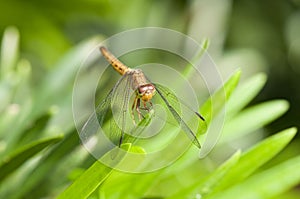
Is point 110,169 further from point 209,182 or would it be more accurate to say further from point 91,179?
point 209,182

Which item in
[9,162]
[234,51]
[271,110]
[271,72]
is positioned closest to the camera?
[9,162]

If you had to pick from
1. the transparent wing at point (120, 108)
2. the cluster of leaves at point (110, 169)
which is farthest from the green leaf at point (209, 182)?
the transparent wing at point (120, 108)

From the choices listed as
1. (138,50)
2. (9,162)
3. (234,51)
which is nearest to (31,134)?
(9,162)

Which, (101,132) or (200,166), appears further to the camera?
(200,166)

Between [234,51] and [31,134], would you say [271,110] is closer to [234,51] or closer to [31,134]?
[31,134]

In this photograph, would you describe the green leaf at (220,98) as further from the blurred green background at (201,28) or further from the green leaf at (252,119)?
the blurred green background at (201,28)

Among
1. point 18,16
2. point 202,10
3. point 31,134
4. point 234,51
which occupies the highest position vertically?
point 18,16

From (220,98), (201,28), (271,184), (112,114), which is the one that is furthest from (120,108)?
(201,28)
